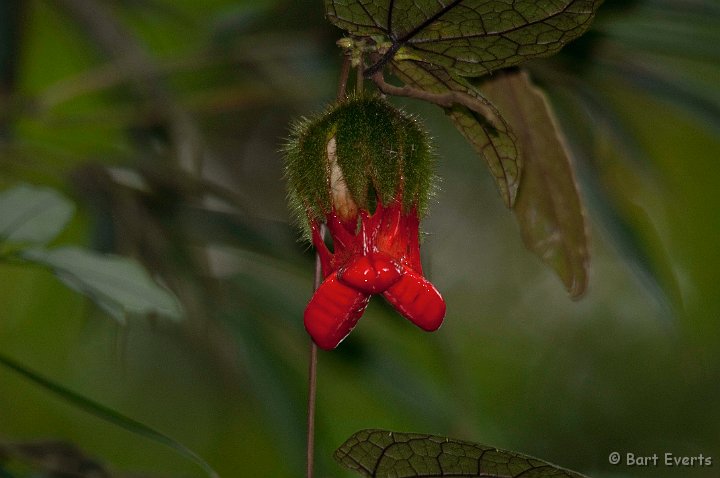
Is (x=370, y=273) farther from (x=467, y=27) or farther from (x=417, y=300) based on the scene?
(x=467, y=27)

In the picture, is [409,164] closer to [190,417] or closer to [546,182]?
[546,182]

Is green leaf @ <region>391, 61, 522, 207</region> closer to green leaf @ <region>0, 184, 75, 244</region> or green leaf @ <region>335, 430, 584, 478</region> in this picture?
green leaf @ <region>335, 430, 584, 478</region>

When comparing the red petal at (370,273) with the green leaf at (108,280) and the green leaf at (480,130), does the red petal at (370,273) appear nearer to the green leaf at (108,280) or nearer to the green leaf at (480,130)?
the green leaf at (480,130)

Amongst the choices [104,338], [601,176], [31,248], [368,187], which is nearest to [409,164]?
[368,187]

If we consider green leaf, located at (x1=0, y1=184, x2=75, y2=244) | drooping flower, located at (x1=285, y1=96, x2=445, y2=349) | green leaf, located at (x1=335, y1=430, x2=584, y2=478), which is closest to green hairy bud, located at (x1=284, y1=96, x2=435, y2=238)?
drooping flower, located at (x1=285, y1=96, x2=445, y2=349)

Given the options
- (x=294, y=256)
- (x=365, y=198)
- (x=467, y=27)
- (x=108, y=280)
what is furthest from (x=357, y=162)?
(x=294, y=256)

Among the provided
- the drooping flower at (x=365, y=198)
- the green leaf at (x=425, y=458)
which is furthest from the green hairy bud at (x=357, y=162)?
the green leaf at (x=425, y=458)
